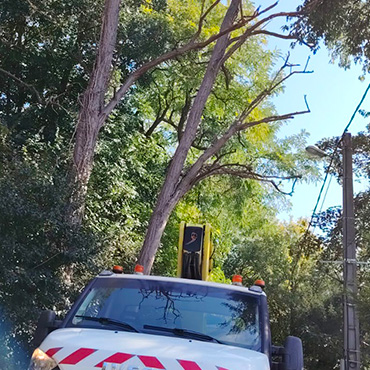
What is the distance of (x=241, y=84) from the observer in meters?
20.8

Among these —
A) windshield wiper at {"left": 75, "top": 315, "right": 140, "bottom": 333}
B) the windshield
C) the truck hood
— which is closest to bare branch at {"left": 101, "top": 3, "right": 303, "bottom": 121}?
the windshield

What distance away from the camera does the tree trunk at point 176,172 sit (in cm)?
1388

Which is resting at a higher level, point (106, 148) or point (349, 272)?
point (106, 148)

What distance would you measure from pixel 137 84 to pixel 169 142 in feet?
14.8

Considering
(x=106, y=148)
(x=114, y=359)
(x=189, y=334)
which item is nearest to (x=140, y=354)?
(x=114, y=359)

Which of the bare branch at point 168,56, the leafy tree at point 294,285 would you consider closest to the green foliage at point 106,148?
the leafy tree at point 294,285

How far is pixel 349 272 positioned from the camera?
12164 millimetres

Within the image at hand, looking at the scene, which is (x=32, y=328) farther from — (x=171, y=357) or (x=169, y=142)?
(x=169, y=142)

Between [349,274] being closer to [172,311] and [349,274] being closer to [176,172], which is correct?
[176,172]

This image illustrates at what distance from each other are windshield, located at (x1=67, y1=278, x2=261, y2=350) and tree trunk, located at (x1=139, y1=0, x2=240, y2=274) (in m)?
8.59

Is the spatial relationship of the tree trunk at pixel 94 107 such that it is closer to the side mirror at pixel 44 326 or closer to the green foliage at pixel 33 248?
the green foliage at pixel 33 248

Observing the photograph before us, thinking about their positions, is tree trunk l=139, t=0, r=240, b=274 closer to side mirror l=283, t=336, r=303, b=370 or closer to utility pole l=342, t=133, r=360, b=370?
utility pole l=342, t=133, r=360, b=370

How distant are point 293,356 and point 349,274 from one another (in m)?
8.32

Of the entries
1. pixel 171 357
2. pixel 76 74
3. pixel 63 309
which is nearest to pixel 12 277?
pixel 63 309
